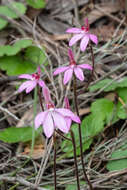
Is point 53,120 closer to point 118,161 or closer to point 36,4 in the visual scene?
point 118,161

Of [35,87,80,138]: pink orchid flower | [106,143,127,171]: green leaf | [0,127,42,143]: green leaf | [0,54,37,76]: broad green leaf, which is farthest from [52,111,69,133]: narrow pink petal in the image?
[0,54,37,76]: broad green leaf

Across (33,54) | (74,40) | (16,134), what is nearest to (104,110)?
(16,134)

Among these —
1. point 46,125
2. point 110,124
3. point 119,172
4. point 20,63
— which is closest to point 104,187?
point 119,172

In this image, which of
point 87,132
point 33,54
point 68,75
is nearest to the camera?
point 68,75

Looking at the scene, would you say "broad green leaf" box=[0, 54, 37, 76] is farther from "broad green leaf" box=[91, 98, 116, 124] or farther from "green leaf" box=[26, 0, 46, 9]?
"broad green leaf" box=[91, 98, 116, 124]

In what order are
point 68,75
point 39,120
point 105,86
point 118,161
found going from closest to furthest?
point 39,120, point 68,75, point 118,161, point 105,86

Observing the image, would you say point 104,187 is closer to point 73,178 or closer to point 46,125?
point 73,178
